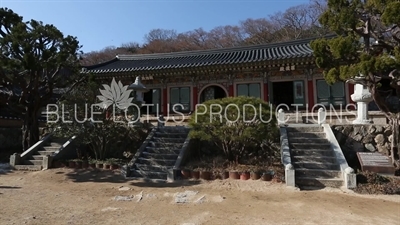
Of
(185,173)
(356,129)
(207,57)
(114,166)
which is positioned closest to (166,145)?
(114,166)

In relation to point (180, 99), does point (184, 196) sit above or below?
below

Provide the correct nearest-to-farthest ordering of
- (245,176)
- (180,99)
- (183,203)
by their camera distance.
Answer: (183,203) < (245,176) < (180,99)

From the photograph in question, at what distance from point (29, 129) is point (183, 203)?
8.31 m

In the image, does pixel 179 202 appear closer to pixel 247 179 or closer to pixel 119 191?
pixel 119 191

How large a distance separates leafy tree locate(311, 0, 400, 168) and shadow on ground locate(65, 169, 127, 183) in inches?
258

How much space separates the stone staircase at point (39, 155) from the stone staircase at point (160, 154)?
3461mm

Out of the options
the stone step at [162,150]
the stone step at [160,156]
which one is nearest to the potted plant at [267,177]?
the stone step at [160,156]

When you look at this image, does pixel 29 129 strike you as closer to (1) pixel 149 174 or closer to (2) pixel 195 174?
(1) pixel 149 174

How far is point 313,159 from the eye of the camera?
316 inches

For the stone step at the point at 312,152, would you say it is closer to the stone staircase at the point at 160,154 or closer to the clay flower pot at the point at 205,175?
the clay flower pot at the point at 205,175

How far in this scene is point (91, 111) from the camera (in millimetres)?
9430

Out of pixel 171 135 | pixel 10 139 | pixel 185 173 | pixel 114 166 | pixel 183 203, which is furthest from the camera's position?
pixel 10 139

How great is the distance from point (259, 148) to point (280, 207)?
383cm

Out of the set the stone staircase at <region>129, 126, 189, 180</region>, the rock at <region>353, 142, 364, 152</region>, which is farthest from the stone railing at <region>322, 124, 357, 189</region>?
the stone staircase at <region>129, 126, 189, 180</region>
